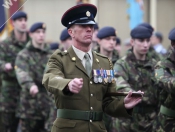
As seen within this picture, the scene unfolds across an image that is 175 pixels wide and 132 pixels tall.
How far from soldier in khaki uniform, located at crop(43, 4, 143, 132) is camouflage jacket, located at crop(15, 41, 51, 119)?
5.04 m

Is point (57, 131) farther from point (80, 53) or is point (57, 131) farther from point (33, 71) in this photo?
point (33, 71)

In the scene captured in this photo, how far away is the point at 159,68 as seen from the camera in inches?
324

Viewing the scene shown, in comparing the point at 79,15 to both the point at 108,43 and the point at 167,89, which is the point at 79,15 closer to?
the point at 167,89

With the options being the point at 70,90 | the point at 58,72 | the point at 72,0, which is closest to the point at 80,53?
the point at 58,72

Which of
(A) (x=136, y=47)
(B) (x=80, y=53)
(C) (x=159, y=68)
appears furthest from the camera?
(A) (x=136, y=47)

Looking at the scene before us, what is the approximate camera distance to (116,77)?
9.42 meters

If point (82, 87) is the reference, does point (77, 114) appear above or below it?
below

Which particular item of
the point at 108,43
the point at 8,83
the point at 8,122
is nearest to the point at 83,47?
the point at 108,43

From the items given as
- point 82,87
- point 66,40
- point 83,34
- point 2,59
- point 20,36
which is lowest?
point 82,87

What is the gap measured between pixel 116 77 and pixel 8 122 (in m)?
4.11

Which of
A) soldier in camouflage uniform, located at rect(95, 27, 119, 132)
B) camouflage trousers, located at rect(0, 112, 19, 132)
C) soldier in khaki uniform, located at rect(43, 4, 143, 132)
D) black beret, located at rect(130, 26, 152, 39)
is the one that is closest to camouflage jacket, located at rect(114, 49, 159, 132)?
black beret, located at rect(130, 26, 152, 39)

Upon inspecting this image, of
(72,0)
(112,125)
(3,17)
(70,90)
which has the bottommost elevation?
(112,125)

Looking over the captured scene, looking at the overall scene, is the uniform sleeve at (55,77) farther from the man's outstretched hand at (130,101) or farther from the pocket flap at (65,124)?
the man's outstretched hand at (130,101)

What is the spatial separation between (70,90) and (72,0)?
19.4 meters
